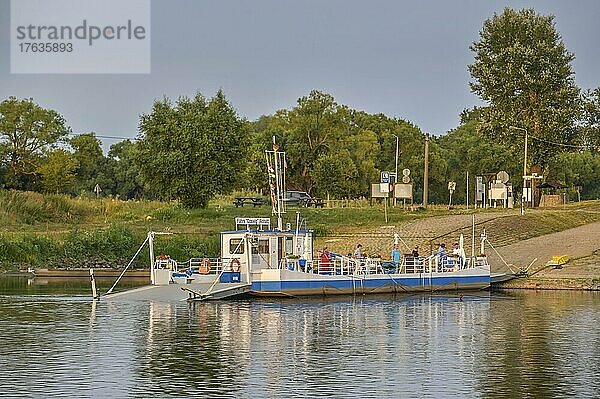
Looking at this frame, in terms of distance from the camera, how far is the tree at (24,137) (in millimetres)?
108812

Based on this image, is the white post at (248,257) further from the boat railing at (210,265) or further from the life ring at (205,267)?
the life ring at (205,267)

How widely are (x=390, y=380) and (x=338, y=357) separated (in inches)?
175

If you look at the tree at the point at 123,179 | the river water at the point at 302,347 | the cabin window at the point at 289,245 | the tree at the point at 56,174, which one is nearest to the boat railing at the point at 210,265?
the river water at the point at 302,347

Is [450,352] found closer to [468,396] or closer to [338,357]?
[338,357]

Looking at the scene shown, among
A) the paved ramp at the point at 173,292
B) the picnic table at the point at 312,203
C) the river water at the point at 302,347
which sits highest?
the picnic table at the point at 312,203

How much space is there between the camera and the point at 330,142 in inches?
4850

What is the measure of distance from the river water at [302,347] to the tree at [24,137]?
55.7 metres

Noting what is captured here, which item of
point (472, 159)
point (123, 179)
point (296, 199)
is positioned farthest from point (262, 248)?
point (123, 179)

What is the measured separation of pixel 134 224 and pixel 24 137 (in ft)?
110

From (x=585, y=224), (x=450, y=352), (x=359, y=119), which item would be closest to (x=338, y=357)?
(x=450, y=352)

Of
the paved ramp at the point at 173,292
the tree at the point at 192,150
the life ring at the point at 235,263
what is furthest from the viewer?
the tree at the point at 192,150

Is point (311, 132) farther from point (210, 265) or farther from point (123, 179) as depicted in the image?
point (210, 265)

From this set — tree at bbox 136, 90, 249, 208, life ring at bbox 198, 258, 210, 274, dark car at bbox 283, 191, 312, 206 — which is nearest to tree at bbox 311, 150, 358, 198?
dark car at bbox 283, 191, 312, 206

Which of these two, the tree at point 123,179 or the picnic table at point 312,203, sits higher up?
the tree at point 123,179
